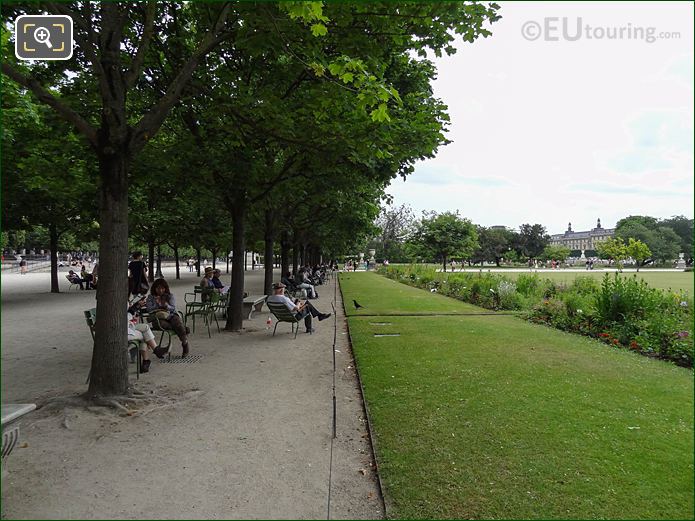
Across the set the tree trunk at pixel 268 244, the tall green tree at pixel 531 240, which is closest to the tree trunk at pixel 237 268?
the tree trunk at pixel 268 244

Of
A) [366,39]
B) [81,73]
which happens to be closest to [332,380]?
[366,39]

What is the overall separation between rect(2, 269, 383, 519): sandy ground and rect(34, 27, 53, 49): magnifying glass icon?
7.86 feet

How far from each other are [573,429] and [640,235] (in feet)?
32.5

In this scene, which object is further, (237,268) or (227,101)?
(237,268)

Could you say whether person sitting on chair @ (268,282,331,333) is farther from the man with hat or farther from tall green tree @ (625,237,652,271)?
tall green tree @ (625,237,652,271)

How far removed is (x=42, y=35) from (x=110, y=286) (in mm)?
2832

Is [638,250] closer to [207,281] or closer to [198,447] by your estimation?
[207,281]

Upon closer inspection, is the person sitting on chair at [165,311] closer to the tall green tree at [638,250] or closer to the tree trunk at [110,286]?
the tree trunk at [110,286]

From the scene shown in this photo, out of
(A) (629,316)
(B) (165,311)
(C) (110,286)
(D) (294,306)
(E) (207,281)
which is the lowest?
(A) (629,316)

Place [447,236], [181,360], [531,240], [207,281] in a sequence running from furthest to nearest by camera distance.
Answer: [531,240], [447,236], [207,281], [181,360]

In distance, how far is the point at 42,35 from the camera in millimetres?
4496

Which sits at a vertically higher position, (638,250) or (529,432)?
(638,250)

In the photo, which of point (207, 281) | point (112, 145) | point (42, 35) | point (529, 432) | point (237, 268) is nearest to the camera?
point (42, 35)

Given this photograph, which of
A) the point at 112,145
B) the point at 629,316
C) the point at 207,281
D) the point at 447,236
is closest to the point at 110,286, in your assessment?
the point at 112,145
